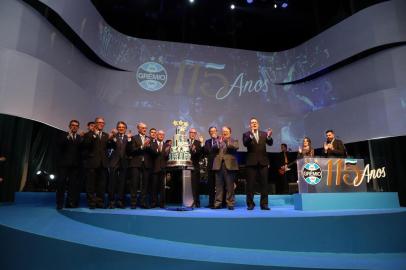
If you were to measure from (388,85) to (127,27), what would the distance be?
8643 millimetres

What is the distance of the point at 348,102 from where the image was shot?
953cm

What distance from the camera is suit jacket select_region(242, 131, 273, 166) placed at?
4883mm

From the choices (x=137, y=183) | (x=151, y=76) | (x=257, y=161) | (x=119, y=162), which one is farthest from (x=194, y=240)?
(x=151, y=76)

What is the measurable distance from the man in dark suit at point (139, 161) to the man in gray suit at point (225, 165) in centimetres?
118

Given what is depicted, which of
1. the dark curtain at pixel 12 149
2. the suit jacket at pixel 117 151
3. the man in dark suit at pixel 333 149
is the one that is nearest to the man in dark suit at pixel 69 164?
the suit jacket at pixel 117 151

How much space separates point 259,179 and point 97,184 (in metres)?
2.79

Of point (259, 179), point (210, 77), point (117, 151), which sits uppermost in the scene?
point (210, 77)

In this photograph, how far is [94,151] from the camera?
5.00 m

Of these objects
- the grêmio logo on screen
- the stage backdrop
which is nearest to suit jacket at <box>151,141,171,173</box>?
the stage backdrop

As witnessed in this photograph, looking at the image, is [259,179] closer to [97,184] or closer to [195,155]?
[195,155]

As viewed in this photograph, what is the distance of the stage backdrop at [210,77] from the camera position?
7000mm

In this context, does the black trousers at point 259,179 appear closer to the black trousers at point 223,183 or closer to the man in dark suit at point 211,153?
the black trousers at point 223,183

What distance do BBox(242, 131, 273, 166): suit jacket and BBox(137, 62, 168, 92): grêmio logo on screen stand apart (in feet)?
17.6

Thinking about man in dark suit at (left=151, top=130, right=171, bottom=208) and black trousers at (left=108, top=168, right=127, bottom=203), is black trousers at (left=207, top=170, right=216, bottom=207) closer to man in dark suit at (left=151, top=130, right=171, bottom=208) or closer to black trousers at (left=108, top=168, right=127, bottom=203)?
man in dark suit at (left=151, top=130, right=171, bottom=208)
